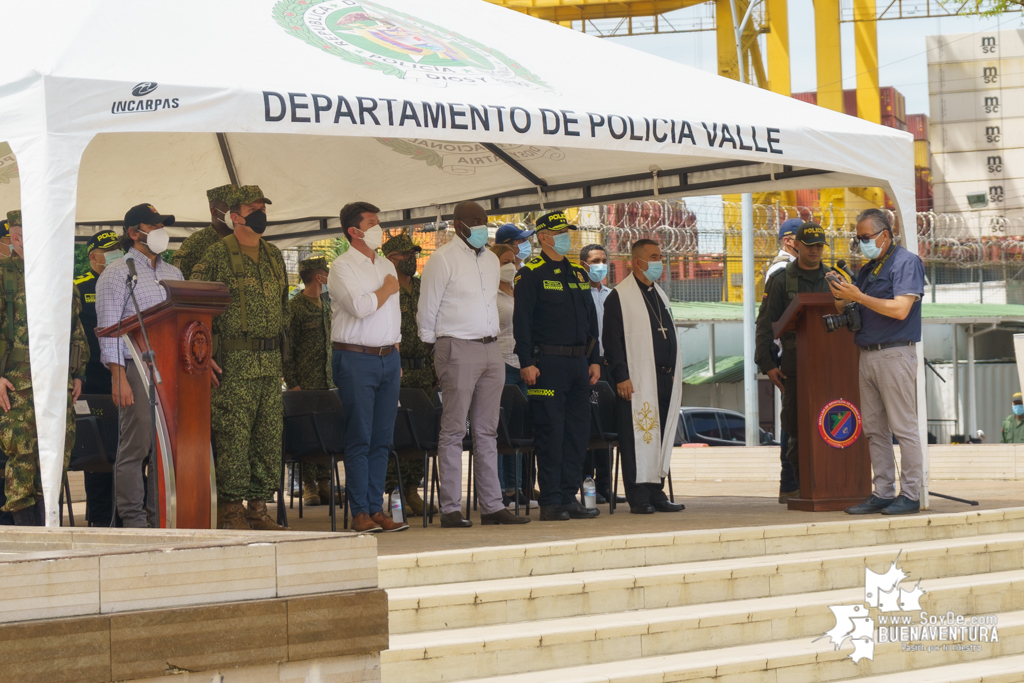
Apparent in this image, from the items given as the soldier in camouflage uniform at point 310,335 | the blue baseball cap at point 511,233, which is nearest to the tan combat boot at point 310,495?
the soldier in camouflage uniform at point 310,335

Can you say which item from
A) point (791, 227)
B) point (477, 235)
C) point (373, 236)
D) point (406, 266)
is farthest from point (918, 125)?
point (373, 236)

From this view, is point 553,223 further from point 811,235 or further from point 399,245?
point 811,235

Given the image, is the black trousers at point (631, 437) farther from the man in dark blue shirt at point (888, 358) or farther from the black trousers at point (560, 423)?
the man in dark blue shirt at point (888, 358)

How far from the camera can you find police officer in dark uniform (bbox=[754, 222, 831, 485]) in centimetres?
883

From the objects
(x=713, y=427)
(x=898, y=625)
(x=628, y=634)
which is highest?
(x=628, y=634)

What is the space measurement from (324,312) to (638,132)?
337cm

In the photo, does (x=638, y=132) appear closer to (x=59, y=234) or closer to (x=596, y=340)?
(x=596, y=340)

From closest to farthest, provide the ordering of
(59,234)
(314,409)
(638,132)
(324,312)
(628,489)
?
Answer: (59,234) → (638,132) → (314,409) → (628,489) → (324,312)

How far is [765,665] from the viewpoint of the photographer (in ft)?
17.6

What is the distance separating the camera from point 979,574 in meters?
6.99

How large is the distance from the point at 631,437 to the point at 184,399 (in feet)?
12.1

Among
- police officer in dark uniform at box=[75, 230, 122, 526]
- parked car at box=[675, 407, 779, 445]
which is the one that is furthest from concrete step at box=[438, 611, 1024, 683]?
parked car at box=[675, 407, 779, 445]

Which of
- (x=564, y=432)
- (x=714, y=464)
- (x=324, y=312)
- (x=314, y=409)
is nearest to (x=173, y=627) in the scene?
(x=314, y=409)

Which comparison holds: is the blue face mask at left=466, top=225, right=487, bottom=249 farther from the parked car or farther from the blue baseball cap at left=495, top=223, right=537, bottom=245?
the parked car
